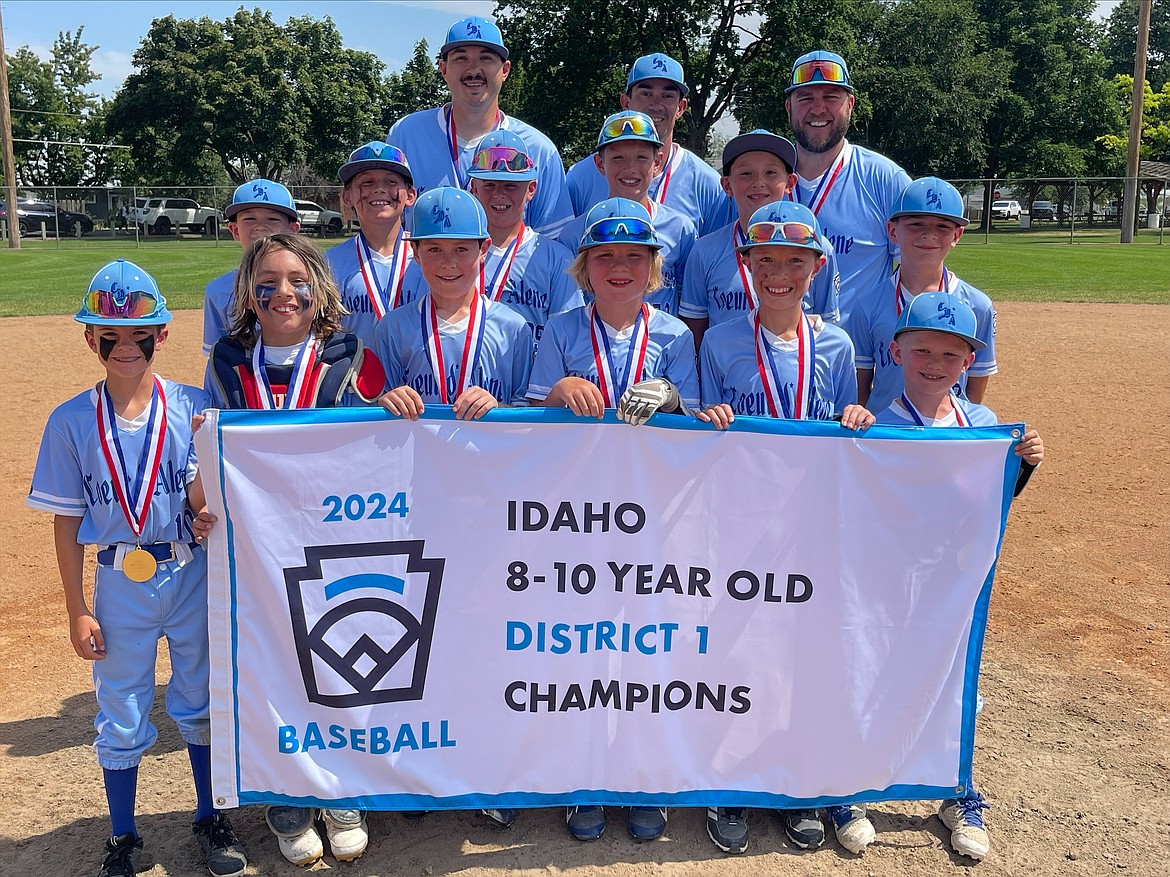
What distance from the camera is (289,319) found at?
3.77 m

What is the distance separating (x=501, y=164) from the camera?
15.6 ft

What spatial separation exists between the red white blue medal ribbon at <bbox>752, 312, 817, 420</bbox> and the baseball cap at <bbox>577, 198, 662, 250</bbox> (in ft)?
2.09

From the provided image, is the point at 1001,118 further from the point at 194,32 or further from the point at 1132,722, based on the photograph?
the point at 1132,722

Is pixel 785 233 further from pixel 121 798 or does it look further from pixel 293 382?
pixel 121 798

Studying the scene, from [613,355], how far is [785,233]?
0.87 meters

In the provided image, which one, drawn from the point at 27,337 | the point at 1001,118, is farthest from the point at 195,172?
the point at 1001,118

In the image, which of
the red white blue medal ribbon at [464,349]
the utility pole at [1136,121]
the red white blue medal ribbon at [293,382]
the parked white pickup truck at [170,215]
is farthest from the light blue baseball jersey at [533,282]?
Answer: the parked white pickup truck at [170,215]

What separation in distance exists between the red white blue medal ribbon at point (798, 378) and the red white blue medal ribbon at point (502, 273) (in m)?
1.30

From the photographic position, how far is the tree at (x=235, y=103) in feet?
167

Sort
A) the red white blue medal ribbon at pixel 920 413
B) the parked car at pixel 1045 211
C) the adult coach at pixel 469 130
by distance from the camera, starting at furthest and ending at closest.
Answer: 1. the parked car at pixel 1045 211
2. the adult coach at pixel 469 130
3. the red white blue medal ribbon at pixel 920 413

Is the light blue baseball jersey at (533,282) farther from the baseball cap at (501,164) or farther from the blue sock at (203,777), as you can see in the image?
the blue sock at (203,777)

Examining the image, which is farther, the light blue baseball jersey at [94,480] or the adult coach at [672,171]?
the adult coach at [672,171]

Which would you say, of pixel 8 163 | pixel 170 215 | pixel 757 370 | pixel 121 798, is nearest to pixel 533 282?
pixel 757 370

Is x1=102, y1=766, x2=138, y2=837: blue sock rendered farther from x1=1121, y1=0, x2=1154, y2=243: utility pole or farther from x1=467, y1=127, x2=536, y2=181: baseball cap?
x1=1121, y1=0, x2=1154, y2=243: utility pole
